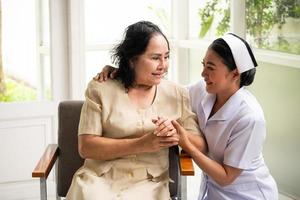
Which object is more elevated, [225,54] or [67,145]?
[225,54]

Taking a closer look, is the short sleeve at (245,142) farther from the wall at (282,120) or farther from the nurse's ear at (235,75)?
the wall at (282,120)

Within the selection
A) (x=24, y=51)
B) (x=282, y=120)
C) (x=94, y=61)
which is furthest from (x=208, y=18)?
(x=24, y=51)

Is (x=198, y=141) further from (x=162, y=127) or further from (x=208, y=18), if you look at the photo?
(x=208, y=18)

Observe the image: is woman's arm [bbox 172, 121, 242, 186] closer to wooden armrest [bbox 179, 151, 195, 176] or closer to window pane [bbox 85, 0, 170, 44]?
wooden armrest [bbox 179, 151, 195, 176]

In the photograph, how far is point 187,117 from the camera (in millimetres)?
2355

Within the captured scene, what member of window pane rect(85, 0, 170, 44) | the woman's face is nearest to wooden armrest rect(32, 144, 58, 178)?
the woman's face

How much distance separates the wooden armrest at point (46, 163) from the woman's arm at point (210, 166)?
0.59 m

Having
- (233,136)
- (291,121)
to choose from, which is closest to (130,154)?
(233,136)

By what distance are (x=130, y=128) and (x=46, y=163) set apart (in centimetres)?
43

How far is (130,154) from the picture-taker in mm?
2244

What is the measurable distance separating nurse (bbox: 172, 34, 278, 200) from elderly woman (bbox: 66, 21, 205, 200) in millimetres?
93

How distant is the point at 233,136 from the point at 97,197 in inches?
24.1

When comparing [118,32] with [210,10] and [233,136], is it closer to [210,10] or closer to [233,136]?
[210,10]

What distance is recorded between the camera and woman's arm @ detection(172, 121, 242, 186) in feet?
7.21
